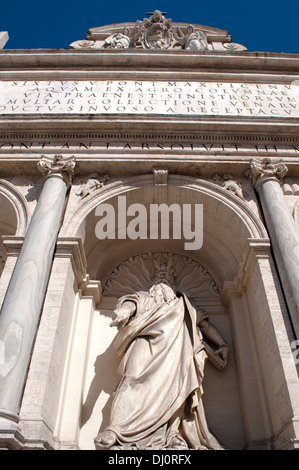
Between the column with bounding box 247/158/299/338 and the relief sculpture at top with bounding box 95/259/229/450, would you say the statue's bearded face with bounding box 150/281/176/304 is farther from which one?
the column with bounding box 247/158/299/338

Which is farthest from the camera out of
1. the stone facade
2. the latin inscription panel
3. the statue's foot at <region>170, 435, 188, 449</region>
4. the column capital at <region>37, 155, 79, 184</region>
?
the latin inscription panel

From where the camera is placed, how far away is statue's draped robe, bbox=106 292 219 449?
201 inches

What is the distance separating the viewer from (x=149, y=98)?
9352 millimetres

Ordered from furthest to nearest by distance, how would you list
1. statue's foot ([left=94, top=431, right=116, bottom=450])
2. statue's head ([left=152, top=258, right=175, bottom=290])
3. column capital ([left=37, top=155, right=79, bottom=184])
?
statue's head ([left=152, top=258, right=175, bottom=290]) → column capital ([left=37, top=155, right=79, bottom=184]) → statue's foot ([left=94, top=431, right=116, bottom=450])

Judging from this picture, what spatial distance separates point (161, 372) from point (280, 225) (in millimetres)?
3249

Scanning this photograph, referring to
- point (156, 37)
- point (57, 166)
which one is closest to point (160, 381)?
point (57, 166)

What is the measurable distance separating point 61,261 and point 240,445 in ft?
13.8

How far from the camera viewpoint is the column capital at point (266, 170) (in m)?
7.44

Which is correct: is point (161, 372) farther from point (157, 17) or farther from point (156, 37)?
point (157, 17)

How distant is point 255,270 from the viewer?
255 inches

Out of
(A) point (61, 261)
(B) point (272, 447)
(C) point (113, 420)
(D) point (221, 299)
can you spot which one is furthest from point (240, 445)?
(A) point (61, 261)

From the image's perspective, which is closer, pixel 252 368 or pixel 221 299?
pixel 252 368

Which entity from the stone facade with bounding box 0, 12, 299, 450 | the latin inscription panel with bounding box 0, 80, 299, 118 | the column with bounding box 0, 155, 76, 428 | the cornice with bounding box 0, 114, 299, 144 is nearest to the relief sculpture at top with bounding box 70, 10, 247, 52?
the stone facade with bounding box 0, 12, 299, 450
